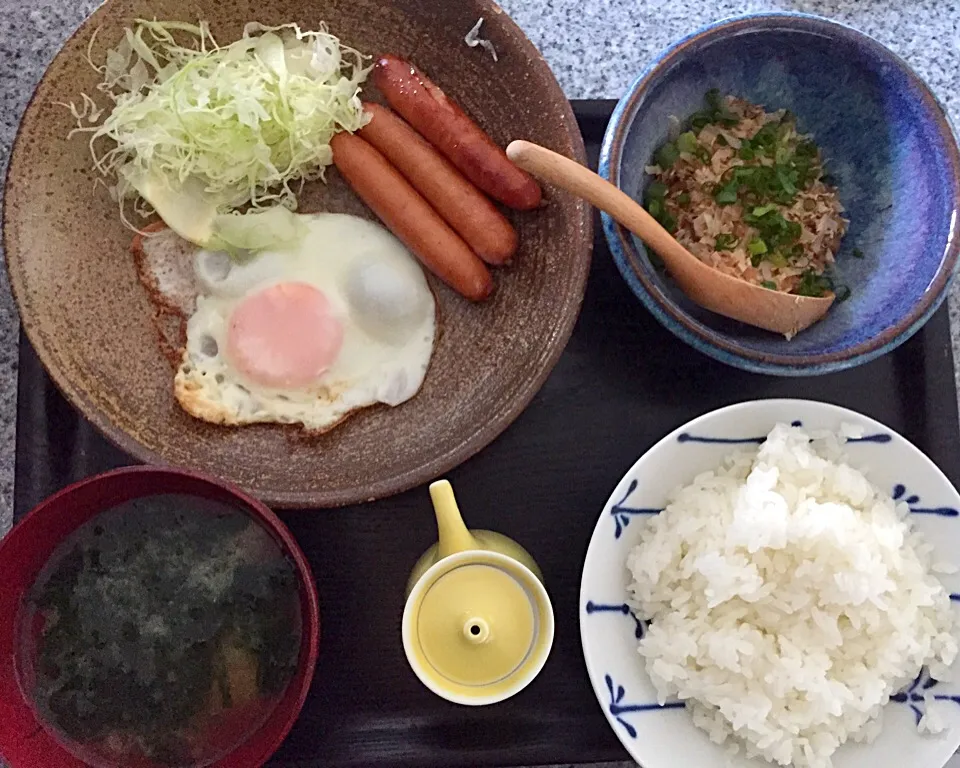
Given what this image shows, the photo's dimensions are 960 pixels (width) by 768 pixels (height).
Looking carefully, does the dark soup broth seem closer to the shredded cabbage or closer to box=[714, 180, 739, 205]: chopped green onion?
the shredded cabbage

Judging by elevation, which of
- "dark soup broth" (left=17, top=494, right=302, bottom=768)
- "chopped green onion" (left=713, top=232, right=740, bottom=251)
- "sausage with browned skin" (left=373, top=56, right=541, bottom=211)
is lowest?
"dark soup broth" (left=17, top=494, right=302, bottom=768)

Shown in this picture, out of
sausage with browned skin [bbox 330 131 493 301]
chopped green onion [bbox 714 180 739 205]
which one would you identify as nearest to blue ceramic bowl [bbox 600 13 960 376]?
chopped green onion [bbox 714 180 739 205]

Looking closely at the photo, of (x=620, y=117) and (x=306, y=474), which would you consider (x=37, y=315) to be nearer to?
(x=306, y=474)

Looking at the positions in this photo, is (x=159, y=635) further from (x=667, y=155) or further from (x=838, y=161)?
(x=838, y=161)

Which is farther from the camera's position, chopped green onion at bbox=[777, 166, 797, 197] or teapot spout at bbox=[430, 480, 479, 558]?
chopped green onion at bbox=[777, 166, 797, 197]

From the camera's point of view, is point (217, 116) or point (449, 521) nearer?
point (449, 521)

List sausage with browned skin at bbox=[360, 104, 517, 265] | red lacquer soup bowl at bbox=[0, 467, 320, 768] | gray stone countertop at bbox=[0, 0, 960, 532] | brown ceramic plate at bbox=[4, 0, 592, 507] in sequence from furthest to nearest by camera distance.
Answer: gray stone countertop at bbox=[0, 0, 960, 532], sausage with browned skin at bbox=[360, 104, 517, 265], brown ceramic plate at bbox=[4, 0, 592, 507], red lacquer soup bowl at bbox=[0, 467, 320, 768]

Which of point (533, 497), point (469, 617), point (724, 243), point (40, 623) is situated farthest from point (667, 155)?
point (40, 623)
